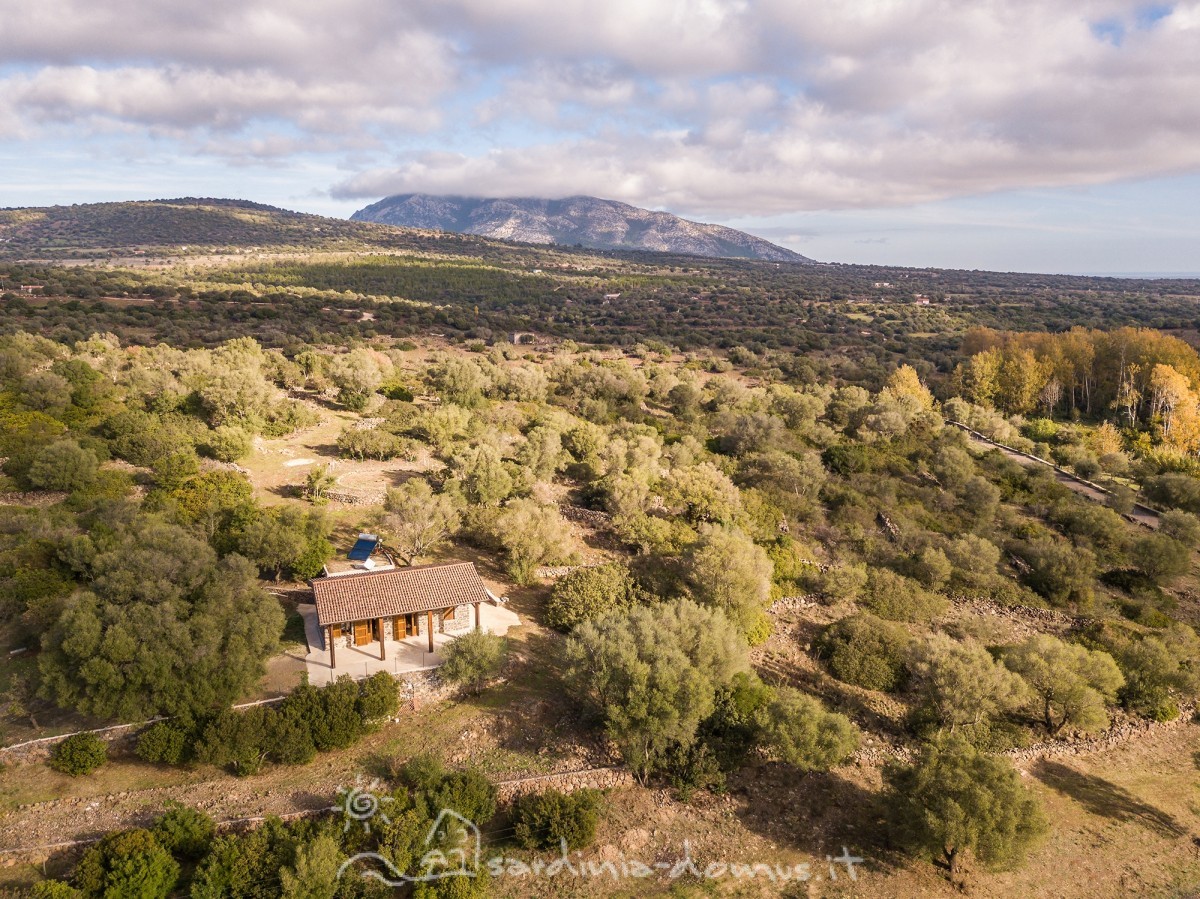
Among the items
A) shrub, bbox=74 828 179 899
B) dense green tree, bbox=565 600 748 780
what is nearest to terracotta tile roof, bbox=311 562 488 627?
dense green tree, bbox=565 600 748 780

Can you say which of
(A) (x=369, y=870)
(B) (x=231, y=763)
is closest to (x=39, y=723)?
(B) (x=231, y=763)

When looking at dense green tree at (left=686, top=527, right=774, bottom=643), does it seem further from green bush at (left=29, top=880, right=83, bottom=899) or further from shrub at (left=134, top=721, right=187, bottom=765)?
green bush at (left=29, top=880, right=83, bottom=899)

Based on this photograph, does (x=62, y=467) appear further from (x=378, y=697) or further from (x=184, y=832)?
(x=184, y=832)

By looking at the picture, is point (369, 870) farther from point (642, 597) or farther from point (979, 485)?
point (979, 485)

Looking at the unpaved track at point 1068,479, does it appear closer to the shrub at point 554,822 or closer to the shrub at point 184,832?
the shrub at point 554,822

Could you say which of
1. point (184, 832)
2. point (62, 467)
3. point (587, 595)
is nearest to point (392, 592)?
point (587, 595)
